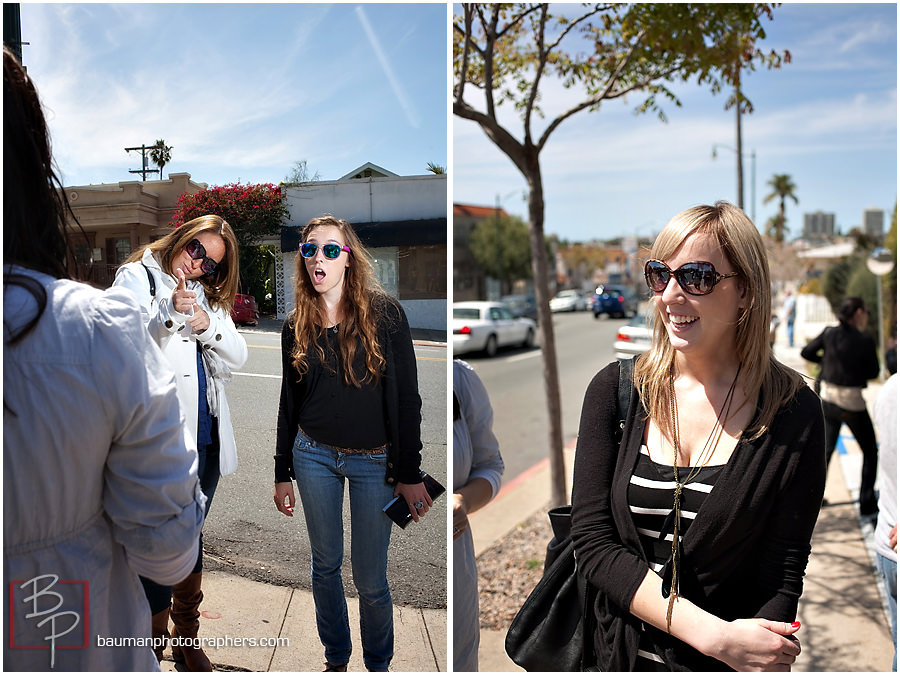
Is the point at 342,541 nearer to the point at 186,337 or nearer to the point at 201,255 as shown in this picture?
the point at 186,337

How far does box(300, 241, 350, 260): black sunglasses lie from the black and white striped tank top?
1064 millimetres

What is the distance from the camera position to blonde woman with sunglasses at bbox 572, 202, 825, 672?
168 centimetres

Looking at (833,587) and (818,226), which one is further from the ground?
(818,226)

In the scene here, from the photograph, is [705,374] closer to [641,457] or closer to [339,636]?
[641,457]

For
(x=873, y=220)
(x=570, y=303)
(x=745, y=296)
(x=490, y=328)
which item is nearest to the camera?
(x=745, y=296)

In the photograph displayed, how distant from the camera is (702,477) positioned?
1.76m

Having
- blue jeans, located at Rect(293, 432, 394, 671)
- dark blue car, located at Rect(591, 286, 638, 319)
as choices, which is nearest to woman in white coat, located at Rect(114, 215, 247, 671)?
blue jeans, located at Rect(293, 432, 394, 671)

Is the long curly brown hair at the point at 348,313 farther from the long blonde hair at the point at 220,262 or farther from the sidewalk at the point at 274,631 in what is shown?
the sidewalk at the point at 274,631

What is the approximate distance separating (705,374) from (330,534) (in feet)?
3.97

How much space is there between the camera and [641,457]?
1845 mm

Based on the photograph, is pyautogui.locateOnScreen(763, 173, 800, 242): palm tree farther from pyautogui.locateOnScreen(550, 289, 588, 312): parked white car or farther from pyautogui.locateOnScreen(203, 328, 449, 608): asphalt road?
pyautogui.locateOnScreen(203, 328, 449, 608): asphalt road

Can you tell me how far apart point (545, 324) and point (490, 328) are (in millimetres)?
13221

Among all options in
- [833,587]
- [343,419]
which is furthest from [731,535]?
[833,587]

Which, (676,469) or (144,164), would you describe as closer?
(676,469)
